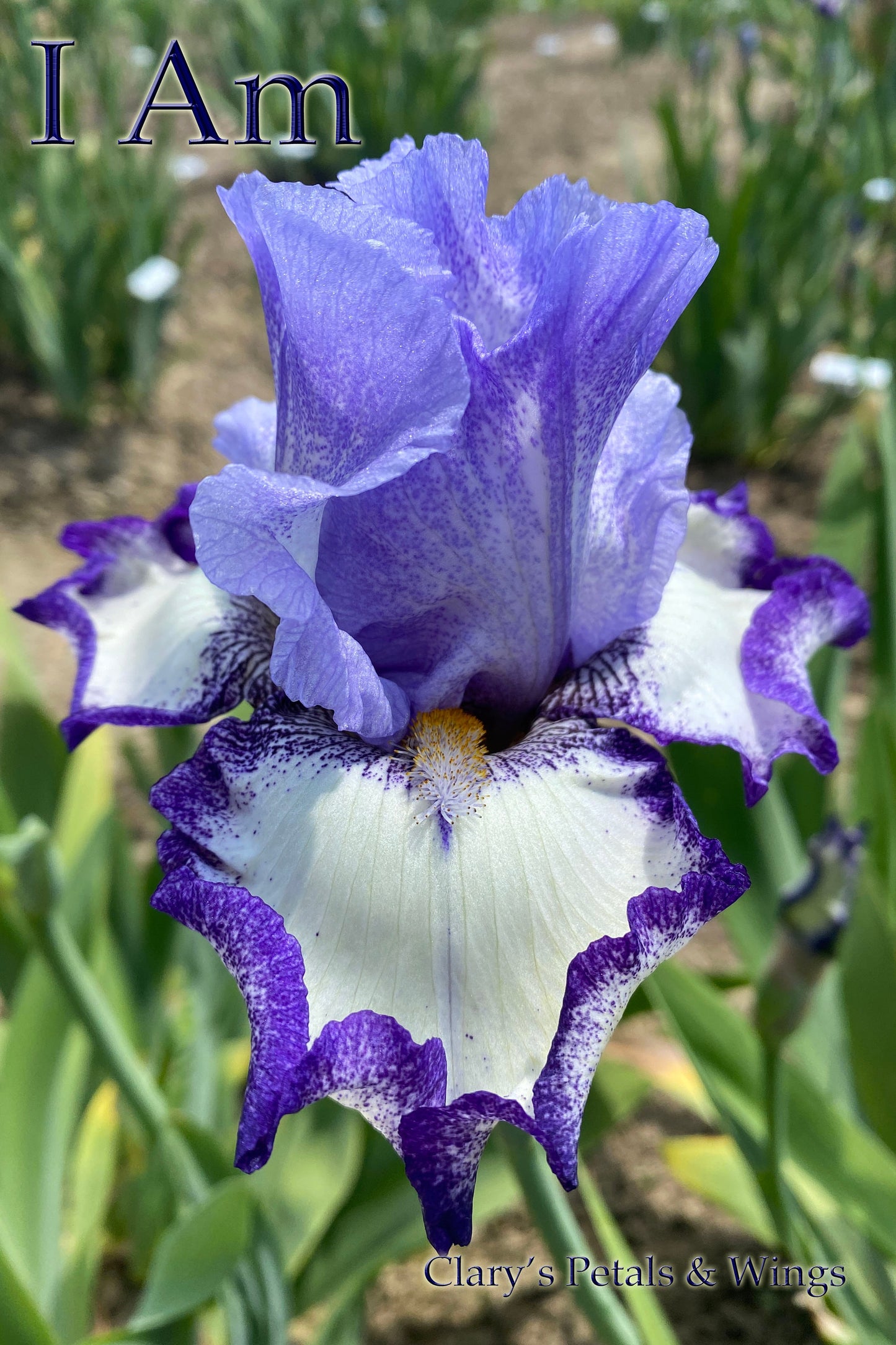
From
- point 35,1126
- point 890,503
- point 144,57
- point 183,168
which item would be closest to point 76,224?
point 183,168

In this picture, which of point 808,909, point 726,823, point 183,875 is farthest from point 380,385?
point 726,823

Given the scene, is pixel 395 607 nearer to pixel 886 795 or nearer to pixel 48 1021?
pixel 48 1021

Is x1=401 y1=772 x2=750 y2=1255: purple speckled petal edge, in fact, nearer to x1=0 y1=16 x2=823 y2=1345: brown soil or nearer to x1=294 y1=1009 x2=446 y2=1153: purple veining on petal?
x1=294 y1=1009 x2=446 y2=1153: purple veining on petal

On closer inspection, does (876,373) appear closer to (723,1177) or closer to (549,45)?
(723,1177)

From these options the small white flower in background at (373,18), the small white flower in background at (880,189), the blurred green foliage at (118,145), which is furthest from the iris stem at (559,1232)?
the small white flower in background at (373,18)

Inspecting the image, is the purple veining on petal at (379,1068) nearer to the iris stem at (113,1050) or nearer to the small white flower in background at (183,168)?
the iris stem at (113,1050)
